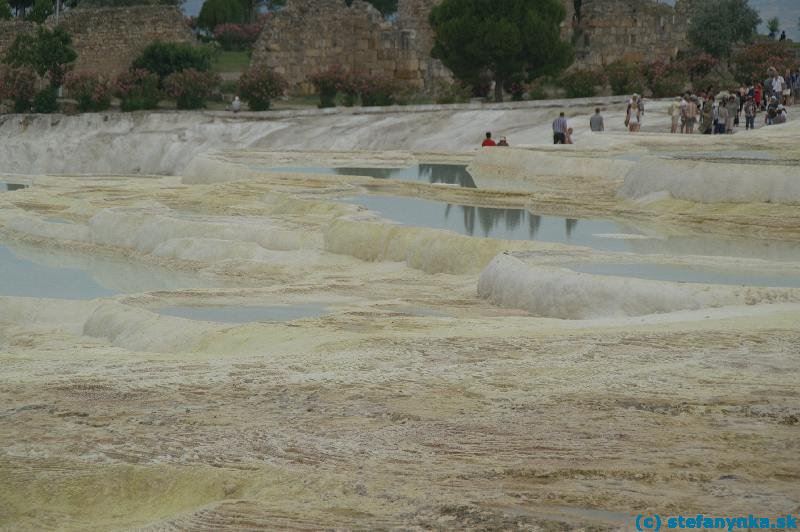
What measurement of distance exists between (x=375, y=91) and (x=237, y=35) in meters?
14.1

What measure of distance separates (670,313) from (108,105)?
3034cm

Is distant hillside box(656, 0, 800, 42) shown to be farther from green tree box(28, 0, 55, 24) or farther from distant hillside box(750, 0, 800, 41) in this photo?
green tree box(28, 0, 55, 24)

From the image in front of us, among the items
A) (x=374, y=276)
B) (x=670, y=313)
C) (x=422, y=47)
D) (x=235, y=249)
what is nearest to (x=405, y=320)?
(x=670, y=313)

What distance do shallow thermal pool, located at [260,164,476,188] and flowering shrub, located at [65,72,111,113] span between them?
517 inches

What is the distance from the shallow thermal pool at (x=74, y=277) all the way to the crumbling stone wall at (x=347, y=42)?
22.7m

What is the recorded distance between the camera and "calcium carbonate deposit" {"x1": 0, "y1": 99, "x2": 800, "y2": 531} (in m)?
7.11

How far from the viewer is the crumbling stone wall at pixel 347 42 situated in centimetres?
4350

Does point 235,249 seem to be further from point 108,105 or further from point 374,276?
point 108,105

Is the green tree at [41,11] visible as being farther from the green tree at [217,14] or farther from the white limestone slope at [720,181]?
the white limestone slope at [720,181]

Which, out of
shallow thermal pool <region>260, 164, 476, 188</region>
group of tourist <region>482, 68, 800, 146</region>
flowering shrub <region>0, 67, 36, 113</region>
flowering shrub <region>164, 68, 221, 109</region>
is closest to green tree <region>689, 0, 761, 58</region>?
group of tourist <region>482, 68, 800, 146</region>

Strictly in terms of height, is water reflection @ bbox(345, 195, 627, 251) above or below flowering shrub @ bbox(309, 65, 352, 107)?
below

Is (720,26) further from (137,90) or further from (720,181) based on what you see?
(720,181)

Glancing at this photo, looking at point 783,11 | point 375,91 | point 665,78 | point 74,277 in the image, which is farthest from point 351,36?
point 783,11

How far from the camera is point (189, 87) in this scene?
129 feet
